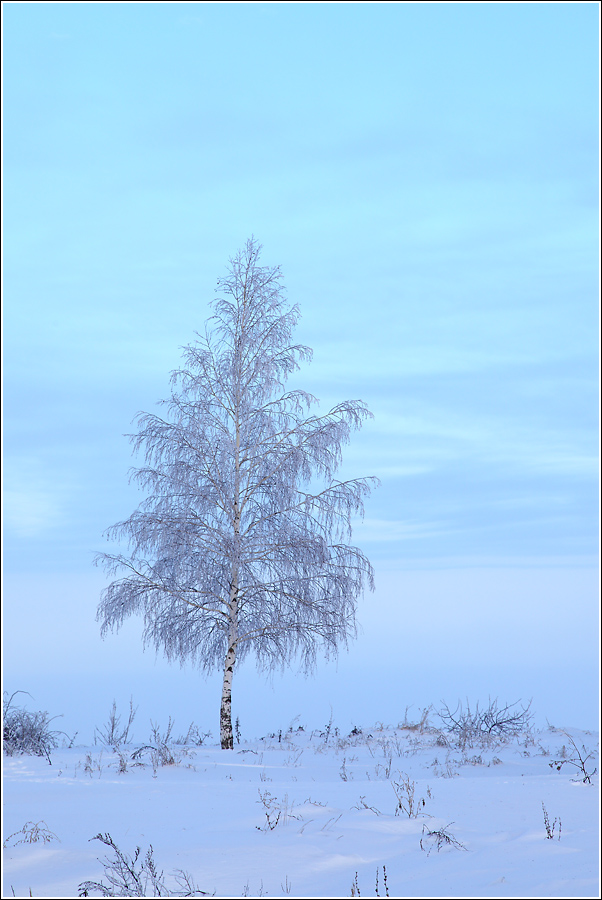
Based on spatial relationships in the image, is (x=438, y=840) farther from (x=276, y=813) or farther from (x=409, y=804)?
(x=276, y=813)

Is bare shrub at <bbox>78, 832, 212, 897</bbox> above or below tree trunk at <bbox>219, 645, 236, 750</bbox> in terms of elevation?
above

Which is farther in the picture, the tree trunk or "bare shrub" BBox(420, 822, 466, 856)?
the tree trunk

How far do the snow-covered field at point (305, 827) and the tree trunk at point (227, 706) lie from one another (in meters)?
4.15

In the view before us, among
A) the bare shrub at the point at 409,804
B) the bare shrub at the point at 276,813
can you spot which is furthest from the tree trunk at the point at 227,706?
the bare shrub at the point at 276,813

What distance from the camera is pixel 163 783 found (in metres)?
9.62

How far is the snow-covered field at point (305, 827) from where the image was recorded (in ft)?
18.5

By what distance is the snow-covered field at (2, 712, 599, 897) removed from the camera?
5641 millimetres

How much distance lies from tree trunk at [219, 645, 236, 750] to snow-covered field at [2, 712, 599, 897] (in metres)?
4.15

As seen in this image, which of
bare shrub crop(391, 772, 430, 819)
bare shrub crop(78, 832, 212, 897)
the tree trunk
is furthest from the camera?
the tree trunk

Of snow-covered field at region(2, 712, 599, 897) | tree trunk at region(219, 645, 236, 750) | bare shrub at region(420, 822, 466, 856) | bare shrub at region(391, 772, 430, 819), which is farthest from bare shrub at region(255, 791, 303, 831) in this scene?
tree trunk at region(219, 645, 236, 750)

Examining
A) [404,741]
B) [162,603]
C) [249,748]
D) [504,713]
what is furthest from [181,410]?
[504,713]

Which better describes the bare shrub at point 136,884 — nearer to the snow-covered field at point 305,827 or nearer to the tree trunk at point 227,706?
the snow-covered field at point 305,827

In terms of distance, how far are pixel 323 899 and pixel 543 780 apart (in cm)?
555

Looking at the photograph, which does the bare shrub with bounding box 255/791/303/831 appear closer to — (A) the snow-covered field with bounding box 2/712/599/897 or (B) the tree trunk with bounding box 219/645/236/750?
(A) the snow-covered field with bounding box 2/712/599/897
